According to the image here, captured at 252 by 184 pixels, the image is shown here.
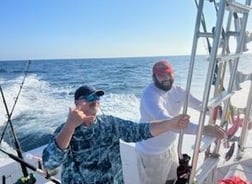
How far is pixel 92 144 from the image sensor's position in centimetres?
138

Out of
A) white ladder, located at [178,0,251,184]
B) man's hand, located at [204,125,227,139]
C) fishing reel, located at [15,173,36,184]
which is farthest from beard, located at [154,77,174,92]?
fishing reel, located at [15,173,36,184]

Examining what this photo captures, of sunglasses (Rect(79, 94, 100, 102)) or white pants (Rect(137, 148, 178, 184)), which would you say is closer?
sunglasses (Rect(79, 94, 100, 102))

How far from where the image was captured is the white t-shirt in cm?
196

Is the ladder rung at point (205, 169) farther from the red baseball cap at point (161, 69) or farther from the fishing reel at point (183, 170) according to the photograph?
the red baseball cap at point (161, 69)

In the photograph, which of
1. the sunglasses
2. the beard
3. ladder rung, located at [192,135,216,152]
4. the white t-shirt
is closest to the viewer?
the sunglasses

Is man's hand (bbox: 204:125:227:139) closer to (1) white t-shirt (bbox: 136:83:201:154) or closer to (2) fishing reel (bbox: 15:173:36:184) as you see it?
(1) white t-shirt (bbox: 136:83:201:154)

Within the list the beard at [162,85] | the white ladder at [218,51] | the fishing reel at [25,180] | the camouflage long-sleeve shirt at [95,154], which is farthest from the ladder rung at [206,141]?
the fishing reel at [25,180]

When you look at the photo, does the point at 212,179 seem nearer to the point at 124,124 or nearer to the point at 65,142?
the point at 124,124

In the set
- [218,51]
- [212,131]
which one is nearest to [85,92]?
[218,51]

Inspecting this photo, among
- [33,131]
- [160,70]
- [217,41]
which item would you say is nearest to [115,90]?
[33,131]

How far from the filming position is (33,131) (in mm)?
6719

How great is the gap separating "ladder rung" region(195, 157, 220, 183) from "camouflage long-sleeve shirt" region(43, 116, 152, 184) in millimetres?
422

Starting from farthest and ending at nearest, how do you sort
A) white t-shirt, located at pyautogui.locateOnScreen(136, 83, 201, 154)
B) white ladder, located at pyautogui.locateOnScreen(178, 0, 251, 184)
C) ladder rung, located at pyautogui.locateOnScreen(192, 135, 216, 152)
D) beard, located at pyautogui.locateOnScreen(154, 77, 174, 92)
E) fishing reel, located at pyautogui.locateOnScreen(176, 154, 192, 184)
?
beard, located at pyautogui.locateOnScreen(154, 77, 174, 92) < white t-shirt, located at pyautogui.locateOnScreen(136, 83, 201, 154) < fishing reel, located at pyautogui.locateOnScreen(176, 154, 192, 184) < ladder rung, located at pyautogui.locateOnScreen(192, 135, 216, 152) < white ladder, located at pyautogui.locateOnScreen(178, 0, 251, 184)

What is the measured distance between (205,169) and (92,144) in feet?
2.37
